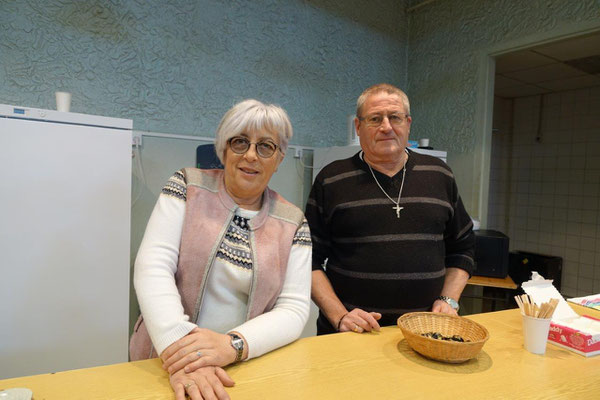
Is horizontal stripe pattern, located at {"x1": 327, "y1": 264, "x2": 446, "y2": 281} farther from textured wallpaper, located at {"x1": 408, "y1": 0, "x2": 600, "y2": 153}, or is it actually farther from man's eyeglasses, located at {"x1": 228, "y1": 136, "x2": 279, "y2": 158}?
textured wallpaper, located at {"x1": 408, "y1": 0, "x2": 600, "y2": 153}

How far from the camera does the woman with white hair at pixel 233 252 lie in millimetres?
993

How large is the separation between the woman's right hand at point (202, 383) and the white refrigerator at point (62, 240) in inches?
40.2

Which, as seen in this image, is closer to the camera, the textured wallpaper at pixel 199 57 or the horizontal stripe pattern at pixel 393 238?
the horizontal stripe pattern at pixel 393 238

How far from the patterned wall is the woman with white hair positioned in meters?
2.35

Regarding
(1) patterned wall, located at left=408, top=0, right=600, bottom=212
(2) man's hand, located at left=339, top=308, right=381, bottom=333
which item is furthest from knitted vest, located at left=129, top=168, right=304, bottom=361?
(1) patterned wall, located at left=408, top=0, right=600, bottom=212

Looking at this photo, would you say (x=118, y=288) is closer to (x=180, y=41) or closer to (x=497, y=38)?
(x=180, y=41)

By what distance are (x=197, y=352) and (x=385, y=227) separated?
31.1 inches

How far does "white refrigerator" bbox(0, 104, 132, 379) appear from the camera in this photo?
4.86 ft

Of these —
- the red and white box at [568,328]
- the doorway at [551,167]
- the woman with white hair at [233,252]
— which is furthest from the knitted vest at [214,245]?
the doorway at [551,167]

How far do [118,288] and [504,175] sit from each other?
4.60 metres

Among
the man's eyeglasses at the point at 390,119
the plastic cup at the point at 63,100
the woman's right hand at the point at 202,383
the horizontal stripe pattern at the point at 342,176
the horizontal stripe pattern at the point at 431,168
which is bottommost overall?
the woman's right hand at the point at 202,383

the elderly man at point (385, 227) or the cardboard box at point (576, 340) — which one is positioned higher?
the elderly man at point (385, 227)

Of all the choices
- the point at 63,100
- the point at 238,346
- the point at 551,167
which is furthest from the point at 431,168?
the point at 551,167

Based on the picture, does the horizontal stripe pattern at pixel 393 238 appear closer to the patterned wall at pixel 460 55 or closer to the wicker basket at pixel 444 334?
the wicker basket at pixel 444 334
